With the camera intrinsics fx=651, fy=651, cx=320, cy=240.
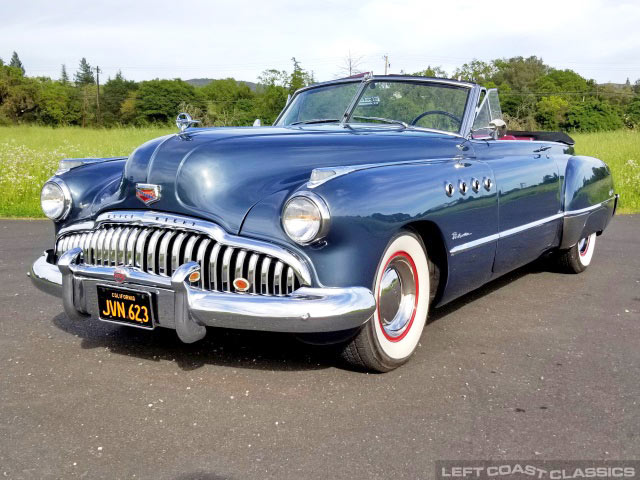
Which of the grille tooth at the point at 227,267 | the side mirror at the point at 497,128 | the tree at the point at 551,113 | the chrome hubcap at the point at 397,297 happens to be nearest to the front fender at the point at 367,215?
the grille tooth at the point at 227,267

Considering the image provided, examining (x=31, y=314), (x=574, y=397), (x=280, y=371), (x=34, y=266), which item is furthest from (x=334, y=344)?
(x=31, y=314)

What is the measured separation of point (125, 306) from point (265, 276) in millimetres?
739

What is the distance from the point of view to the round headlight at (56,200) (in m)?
3.78

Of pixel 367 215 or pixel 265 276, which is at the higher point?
pixel 367 215

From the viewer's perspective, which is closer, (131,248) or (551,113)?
(131,248)

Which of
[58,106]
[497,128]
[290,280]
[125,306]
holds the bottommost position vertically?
[125,306]

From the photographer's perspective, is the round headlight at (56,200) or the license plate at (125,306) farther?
the round headlight at (56,200)

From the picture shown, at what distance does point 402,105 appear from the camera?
14.9ft

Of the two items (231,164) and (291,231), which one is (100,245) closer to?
(231,164)

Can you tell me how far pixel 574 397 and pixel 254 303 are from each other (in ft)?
5.00

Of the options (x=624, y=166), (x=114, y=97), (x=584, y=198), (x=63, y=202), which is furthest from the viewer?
(x=114, y=97)

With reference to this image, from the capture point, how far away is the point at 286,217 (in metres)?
2.86

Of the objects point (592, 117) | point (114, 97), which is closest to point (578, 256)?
point (592, 117)

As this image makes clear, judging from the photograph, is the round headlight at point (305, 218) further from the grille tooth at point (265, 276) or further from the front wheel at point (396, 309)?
the front wheel at point (396, 309)
